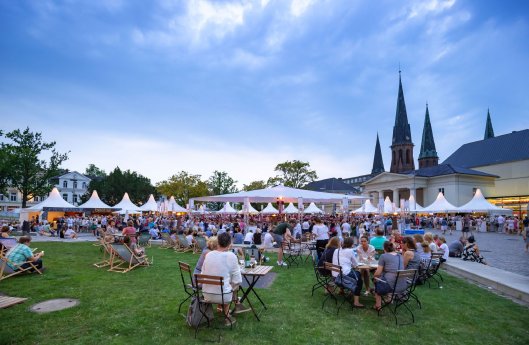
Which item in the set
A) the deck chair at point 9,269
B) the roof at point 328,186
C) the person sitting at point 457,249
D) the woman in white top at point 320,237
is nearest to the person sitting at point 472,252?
the person sitting at point 457,249

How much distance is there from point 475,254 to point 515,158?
65122mm

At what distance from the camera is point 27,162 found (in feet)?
126

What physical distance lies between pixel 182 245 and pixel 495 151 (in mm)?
74245

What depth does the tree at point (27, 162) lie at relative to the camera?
122 ft

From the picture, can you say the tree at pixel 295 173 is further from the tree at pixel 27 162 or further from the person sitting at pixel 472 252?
the person sitting at pixel 472 252

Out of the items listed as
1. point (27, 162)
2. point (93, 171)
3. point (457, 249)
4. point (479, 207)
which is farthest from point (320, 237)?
point (93, 171)

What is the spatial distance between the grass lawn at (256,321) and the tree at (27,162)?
122 feet

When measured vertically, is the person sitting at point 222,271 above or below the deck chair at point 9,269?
above

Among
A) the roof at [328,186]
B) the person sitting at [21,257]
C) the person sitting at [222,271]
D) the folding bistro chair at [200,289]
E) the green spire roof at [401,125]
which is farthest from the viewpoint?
the roof at [328,186]

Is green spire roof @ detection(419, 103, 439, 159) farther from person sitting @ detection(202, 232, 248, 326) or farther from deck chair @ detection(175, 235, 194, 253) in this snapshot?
person sitting @ detection(202, 232, 248, 326)

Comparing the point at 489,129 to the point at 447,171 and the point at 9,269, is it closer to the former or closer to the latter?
the point at 447,171

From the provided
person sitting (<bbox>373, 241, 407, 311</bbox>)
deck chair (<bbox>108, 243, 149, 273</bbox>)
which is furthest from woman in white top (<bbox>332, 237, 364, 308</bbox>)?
deck chair (<bbox>108, 243, 149, 273</bbox>)

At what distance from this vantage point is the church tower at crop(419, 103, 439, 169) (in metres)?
88.2

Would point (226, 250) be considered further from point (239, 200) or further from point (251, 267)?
point (239, 200)
